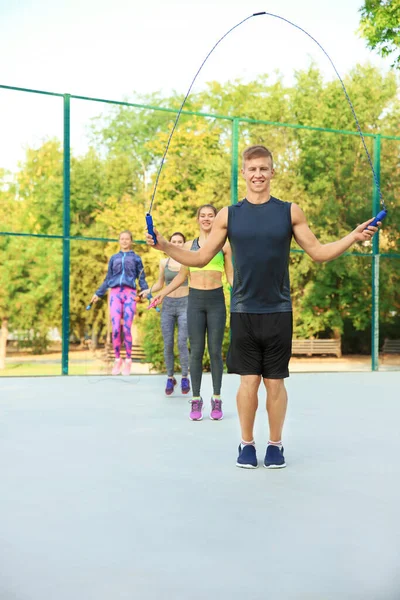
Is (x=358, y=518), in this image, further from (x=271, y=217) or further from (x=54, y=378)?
(x=54, y=378)

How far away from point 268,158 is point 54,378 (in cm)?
593

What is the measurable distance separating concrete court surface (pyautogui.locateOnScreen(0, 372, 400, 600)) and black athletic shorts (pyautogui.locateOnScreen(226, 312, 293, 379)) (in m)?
0.52

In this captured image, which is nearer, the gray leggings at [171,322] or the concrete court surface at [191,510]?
the concrete court surface at [191,510]

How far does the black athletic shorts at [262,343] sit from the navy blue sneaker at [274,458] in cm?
38

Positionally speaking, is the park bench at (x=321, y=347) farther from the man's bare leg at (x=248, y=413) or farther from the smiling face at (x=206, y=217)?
the man's bare leg at (x=248, y=413)

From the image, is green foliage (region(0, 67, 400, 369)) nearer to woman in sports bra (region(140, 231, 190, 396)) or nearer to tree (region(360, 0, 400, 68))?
tree (region(360, 0, 400, 68))

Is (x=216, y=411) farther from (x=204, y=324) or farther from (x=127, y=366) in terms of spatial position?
(x=127, y=366)

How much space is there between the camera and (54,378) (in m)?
9.36

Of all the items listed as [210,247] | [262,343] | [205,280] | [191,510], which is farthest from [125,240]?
[191,510]

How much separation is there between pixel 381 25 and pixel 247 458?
14.6m

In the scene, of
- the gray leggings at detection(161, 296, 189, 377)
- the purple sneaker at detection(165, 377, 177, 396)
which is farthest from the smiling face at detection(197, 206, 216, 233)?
the purple sneaker at detection(165, 377, 177, 396)

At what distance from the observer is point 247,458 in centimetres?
409

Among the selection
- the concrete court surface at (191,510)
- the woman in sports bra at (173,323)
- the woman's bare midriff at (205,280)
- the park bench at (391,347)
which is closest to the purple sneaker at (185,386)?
the woman in sports bra at (173,323)

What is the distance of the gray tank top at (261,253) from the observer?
13.1 feet
